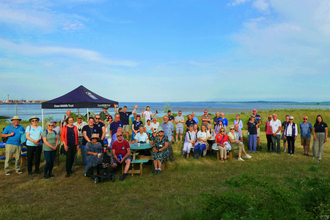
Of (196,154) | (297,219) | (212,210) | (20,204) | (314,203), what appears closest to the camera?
(297,219)

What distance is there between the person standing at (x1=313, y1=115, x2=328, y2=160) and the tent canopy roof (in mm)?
8998

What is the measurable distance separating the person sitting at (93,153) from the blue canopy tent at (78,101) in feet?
15.1

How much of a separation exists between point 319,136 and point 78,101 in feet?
33.1

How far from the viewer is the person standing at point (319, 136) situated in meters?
8.20

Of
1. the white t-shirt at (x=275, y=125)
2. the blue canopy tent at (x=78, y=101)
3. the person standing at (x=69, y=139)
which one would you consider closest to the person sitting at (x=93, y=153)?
the person standing at (x=69, y=139)

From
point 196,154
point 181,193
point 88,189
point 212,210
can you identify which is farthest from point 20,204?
point 196,154

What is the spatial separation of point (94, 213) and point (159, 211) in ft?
3.96

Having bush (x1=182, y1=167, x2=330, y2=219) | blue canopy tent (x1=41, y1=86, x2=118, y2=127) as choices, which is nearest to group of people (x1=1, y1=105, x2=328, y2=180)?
blue canopy tent (x1=41, y1=86, x2=118, y2=127)

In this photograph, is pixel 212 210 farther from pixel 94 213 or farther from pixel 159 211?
pixel 94 213

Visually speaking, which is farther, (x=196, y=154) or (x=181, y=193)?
(x=196, y=154)

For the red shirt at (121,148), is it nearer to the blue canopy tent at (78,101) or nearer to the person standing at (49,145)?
the person standing at (49,145)

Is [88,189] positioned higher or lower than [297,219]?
lower

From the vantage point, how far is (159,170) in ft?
22.1

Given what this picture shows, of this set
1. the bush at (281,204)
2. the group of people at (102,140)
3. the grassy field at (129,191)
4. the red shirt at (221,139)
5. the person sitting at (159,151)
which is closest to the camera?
the bush at (281,204)
